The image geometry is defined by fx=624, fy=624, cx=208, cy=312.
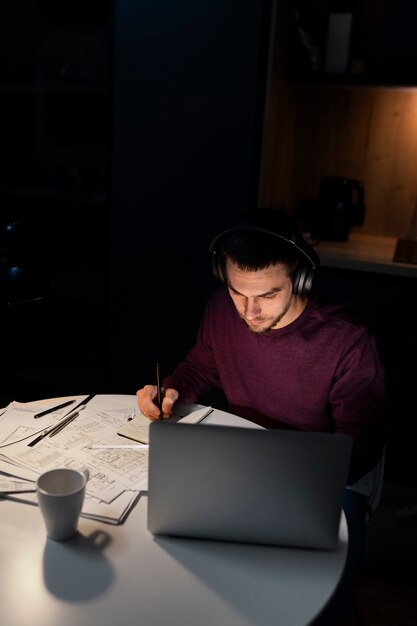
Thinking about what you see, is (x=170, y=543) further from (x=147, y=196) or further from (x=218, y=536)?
(x=147, y=196)

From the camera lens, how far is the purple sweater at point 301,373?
1.35 m

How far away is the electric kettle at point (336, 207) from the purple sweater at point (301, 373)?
125 cm

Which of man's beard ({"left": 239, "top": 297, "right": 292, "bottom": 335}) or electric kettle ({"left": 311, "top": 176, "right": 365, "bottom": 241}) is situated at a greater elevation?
electric kettle ({"left": 311, "top": 176, "right": 365, "bottom": 241})

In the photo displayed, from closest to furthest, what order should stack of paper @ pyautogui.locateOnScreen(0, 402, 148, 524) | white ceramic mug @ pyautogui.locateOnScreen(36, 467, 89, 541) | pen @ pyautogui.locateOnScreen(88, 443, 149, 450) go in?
white ceramic mug @ pyautogui.locateOnScreen(36, 467, 89, 541)
stack of paper @ pyautogui.locateOnScreen(0, 402, 148, 524)
pen @ pyautogui.locateOnScreen(88, 443, 149, 450)

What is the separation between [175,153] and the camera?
2.53 m

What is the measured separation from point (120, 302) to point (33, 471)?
63.9 inches

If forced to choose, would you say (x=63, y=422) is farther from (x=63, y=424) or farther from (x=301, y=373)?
(x=301, y=373)

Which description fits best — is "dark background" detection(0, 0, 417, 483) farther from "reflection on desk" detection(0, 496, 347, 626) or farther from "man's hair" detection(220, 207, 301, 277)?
"reflection on desk" detection(0, 496, 347, 626)

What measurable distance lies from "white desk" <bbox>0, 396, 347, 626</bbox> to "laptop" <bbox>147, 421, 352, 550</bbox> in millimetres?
35

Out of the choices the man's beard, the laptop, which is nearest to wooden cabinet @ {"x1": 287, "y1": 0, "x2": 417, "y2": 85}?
the man's beard

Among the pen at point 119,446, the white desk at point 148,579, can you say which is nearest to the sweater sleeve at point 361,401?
the white desk at point 148,579

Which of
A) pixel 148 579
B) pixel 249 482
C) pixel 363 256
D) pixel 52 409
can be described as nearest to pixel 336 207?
pixel 363 256

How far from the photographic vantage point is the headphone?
1287 millimetres

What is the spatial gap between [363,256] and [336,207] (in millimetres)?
323
